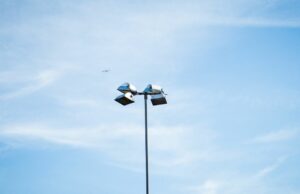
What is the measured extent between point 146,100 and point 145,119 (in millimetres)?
754

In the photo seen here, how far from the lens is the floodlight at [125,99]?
2086 centimetres

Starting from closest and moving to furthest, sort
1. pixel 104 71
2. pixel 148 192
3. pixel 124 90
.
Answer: pixel 148 192 → pixel 124 90 → pixel 104 71

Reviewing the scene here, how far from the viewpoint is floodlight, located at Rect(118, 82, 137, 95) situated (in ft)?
69.4

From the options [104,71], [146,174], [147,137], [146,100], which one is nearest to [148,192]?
[146,174]

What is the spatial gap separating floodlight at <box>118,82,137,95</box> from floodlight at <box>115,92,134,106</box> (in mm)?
173

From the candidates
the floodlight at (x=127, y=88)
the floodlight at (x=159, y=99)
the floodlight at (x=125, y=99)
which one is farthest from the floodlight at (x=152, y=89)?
the floodlight at (x=125, y=99)

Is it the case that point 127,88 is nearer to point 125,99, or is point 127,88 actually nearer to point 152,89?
point 125,99

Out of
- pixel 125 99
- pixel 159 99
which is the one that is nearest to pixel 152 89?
pixel 159 99

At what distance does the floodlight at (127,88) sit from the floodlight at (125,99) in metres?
0.17

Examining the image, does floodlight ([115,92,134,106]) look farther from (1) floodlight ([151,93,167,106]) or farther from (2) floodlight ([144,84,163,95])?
(1) floodlight ([151,93,167,106])

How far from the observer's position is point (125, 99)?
2092 centimetres

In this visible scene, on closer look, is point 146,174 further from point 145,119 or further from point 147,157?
point 145,119

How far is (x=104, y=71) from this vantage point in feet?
78.1

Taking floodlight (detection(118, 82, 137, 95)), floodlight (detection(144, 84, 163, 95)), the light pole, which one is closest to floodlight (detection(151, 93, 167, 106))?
the light pole
